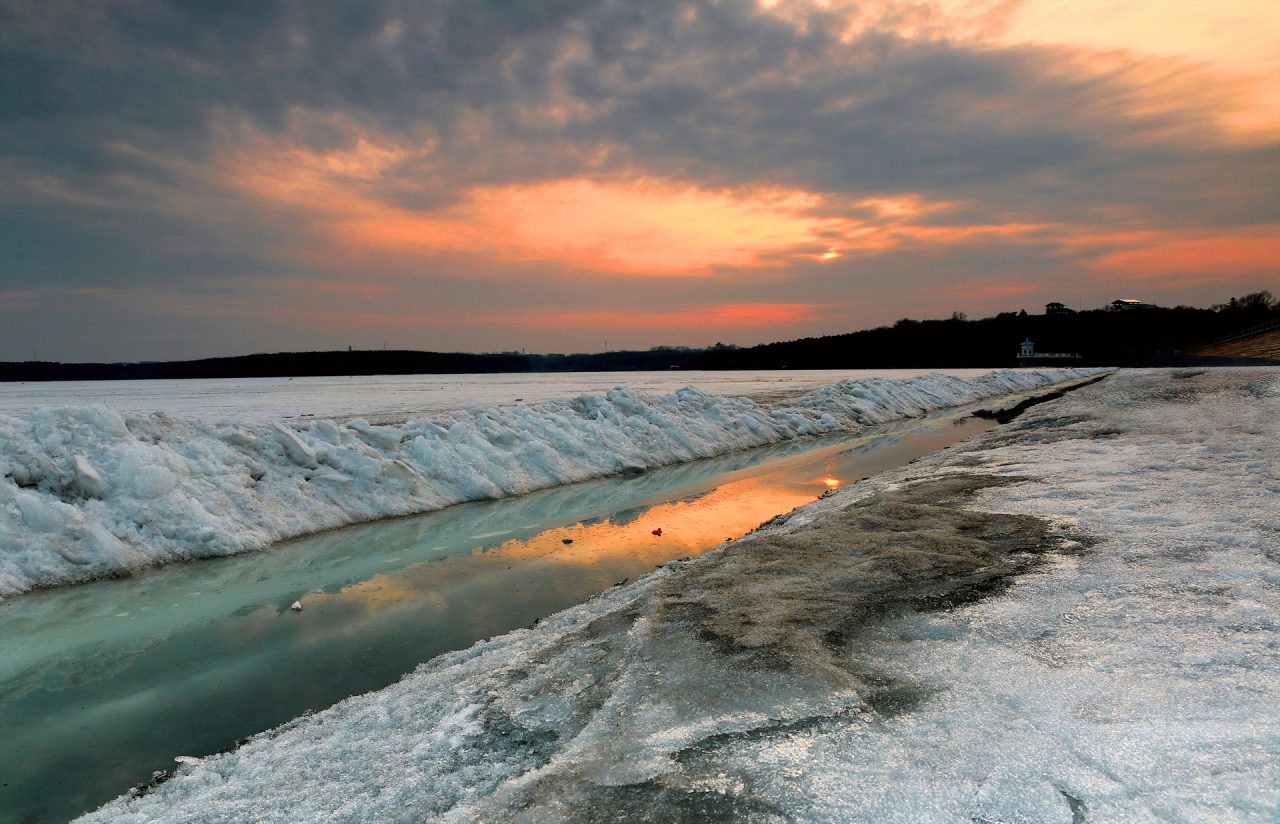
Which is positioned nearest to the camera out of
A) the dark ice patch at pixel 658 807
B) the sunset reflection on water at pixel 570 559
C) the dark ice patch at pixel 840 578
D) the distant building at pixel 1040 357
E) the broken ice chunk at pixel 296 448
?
the dark ice patch at pixel 658 807

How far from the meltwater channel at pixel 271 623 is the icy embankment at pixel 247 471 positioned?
0.46 metres

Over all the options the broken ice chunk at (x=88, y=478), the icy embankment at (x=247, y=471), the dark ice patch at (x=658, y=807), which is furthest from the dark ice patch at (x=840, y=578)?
the broken ice chunk at (x=88, y=478)

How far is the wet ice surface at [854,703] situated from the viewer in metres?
2.52

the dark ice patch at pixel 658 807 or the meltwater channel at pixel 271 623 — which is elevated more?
the dark ice patch at pixel 658 807

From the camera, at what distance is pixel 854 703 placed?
314cm

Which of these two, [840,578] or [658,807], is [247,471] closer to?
[840,578]

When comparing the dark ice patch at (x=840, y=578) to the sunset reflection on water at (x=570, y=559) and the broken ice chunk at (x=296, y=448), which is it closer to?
the sunset reflection on water at (x=570, y=559)

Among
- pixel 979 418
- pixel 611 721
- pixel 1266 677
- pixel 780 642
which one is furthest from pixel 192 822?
pixel 979 418

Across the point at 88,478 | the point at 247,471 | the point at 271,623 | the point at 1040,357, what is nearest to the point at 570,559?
the point at 271,623

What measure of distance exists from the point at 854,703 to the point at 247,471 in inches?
386

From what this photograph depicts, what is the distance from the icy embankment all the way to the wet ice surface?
5505 mm

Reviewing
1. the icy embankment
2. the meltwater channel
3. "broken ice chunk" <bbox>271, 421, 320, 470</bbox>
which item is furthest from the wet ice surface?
"broken ice chunk" <bbox>271, 421, 320, 470</bbox>

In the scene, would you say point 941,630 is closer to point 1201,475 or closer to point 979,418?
point 1201,475

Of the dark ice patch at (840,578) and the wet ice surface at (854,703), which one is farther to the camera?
the dark ice patch at (840,578)
